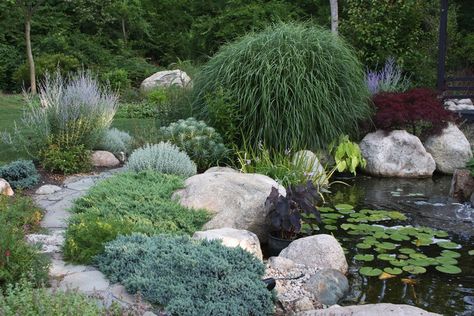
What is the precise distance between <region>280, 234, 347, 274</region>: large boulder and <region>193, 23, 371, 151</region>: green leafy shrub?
9.26ft

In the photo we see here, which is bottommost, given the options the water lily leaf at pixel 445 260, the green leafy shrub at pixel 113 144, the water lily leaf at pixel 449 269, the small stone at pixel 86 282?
the water lily leaf at pixel 445 260

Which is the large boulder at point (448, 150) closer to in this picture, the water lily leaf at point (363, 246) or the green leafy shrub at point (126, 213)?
the water lily leaf at point (363, 246)

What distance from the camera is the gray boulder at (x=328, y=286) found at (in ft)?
14.9

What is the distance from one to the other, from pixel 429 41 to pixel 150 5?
9.12 metres

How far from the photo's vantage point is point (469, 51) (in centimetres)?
1482

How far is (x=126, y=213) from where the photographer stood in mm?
5227

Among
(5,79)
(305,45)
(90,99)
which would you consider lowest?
(5,79)

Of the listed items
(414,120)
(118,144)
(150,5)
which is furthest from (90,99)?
(150,5)

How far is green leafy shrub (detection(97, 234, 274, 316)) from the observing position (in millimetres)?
3775

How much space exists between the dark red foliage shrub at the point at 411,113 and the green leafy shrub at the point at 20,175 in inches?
191

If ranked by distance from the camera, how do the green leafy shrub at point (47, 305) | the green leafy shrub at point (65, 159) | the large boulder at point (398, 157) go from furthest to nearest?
1. the large boulder at point (398, 157)
2. the green leafy shrub at point (65, 159)
3. the green leafy shrub at point (47, 305)

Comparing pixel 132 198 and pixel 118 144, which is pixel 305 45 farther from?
pixel 132 198

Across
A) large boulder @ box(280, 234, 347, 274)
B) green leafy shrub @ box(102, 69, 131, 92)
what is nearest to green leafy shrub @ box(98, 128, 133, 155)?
large boulder @ box(280, 234, 347, 274)

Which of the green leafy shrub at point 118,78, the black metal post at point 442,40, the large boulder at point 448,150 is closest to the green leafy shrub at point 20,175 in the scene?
the large boulder at point 448,150
